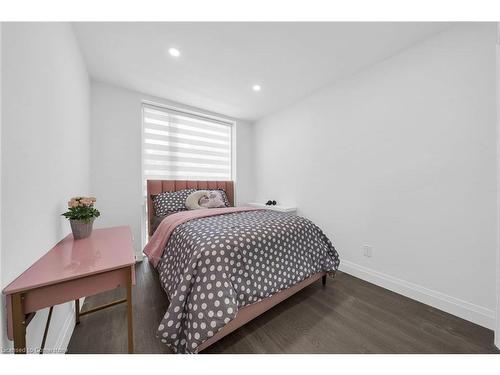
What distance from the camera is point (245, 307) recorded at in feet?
4.10

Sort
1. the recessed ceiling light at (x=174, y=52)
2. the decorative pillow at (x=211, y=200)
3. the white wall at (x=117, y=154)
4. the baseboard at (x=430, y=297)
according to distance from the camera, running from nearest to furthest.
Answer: the baseboard at (x=430, y=297) < the recessed ceiling light at (x=174, y=52) < the white wall at (x=117, y=154) < the decorative pillow at (x=211, y=200)

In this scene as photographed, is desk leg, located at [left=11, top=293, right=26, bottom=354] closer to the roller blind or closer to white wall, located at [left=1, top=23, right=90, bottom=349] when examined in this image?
white wall, located at [left=1, top=23, right=90, bottom=349]

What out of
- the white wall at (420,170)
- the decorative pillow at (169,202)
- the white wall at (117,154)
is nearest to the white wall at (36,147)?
the white wall at (117,154)

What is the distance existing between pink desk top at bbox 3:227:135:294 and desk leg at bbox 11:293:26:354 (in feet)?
0.15

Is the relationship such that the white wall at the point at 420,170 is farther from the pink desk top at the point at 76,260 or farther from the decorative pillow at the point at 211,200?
the pink desk top at the point at 76,260

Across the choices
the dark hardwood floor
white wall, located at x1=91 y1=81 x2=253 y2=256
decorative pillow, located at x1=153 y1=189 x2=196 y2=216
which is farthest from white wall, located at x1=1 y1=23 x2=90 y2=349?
decorative pillow, located at x1=153 y1=189 x2=196 y2=216

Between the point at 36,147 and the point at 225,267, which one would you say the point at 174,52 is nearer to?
the point at 36,147

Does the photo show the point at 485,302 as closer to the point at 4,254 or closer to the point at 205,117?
the point at 4,254

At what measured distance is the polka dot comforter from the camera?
106cm

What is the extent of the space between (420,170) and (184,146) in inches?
121

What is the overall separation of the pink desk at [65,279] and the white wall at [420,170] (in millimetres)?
2223

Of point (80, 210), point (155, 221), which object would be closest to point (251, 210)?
point (155, 221)

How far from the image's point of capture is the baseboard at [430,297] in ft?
4.50

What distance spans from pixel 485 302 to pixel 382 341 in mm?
906
